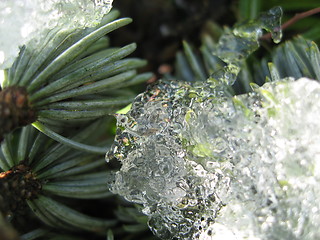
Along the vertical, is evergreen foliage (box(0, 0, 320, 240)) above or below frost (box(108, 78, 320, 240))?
above

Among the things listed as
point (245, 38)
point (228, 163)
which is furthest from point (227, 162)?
point (245, 38)

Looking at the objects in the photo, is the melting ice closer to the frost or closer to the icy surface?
the frost

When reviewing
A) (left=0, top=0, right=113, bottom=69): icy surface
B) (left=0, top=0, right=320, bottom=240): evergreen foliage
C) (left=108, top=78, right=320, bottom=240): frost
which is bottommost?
(left=108, top=78, right=320, bottom=240): frost

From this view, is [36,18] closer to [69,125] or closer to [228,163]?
[69,125]

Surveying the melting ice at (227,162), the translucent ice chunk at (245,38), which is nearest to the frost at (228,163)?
the melting ice at (227,162)

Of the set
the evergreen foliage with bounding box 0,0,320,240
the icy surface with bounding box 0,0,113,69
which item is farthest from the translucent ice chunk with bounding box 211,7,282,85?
the icy surface with bounding box 0,0,113,69

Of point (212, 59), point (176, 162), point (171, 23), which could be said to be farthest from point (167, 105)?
point (171, 23)
